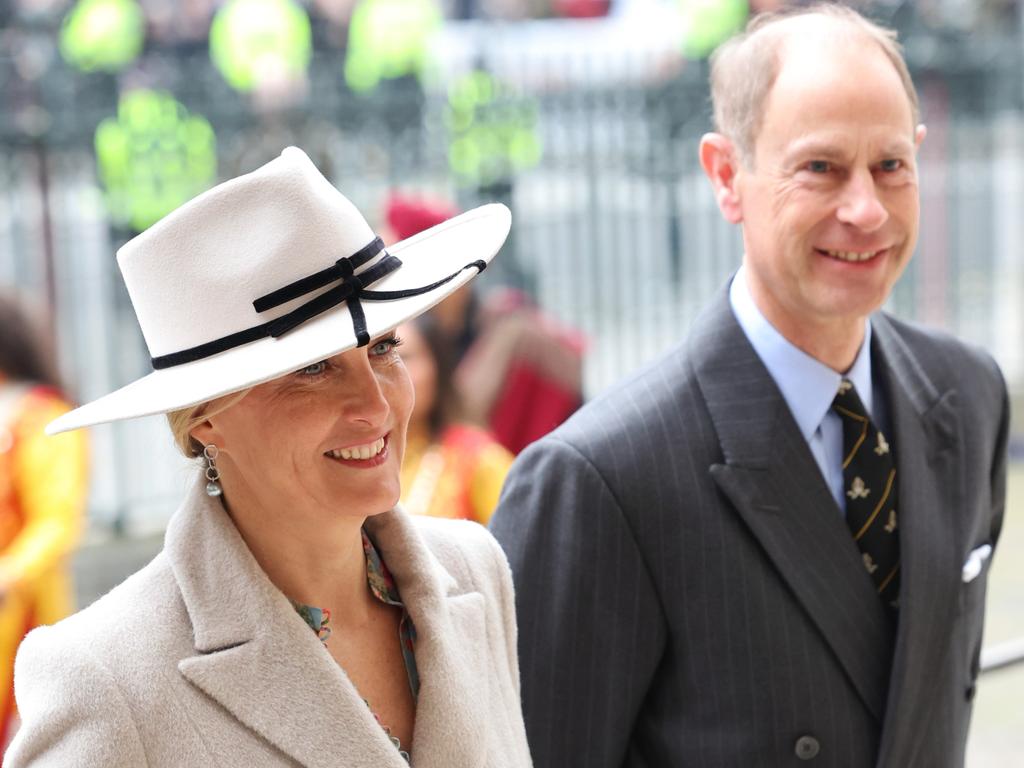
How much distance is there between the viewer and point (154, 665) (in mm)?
1606

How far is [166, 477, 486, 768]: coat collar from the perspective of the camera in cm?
164

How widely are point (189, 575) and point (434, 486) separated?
78.0 inches

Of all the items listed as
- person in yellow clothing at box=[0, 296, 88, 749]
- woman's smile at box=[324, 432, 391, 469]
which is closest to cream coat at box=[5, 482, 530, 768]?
woman's smile at box=[324, 432, 391, 469]

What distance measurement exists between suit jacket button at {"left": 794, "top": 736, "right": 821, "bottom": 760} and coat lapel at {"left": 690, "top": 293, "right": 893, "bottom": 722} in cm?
10

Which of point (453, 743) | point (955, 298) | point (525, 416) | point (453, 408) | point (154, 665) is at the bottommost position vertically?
point (955, 298)

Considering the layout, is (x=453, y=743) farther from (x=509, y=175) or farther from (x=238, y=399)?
(x=509, y=175)

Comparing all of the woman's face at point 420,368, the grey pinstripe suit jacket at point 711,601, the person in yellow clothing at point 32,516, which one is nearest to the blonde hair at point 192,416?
the grey pinstripe suit jacket at point 711,601

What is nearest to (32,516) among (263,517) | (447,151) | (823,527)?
(823,527)

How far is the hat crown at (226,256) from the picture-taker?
1.67m

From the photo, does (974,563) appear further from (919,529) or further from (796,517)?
(796,517)

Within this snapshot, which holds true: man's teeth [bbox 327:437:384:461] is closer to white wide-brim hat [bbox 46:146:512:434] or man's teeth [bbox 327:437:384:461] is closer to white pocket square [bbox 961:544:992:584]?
white wide-brim hat [bbox 46:146:512:434]

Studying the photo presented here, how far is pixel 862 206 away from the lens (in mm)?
2270

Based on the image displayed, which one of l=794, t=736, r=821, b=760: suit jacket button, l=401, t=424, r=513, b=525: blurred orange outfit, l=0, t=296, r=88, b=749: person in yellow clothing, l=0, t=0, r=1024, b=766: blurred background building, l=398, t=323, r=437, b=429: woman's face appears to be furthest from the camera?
l=0, t=0, r=1024, b=766: blurred background building

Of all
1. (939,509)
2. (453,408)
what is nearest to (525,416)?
(453,408)
